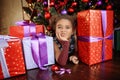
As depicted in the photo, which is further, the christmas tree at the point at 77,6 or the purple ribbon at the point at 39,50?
the christmas tree at the point at 77,6

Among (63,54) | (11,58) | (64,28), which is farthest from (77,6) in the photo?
(11,58)

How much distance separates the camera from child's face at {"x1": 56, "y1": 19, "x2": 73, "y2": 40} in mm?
698

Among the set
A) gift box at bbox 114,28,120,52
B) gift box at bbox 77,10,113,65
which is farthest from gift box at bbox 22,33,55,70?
gift box at bbox 114,28,120,52

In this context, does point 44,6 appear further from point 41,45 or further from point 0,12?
point 0,12

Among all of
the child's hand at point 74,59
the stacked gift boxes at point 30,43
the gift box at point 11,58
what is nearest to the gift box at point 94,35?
the child's hand at point 74,59

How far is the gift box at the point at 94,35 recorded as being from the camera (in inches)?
25.0

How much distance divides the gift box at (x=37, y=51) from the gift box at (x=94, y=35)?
0.13 m

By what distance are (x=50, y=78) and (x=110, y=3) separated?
509mm

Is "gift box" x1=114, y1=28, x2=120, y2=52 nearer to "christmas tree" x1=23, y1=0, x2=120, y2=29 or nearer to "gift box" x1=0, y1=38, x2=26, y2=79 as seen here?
"christmas tree" x1=23, y1=0, x2=120, y2=29

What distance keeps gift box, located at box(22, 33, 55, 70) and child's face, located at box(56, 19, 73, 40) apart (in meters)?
0.07

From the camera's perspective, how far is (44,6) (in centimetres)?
104

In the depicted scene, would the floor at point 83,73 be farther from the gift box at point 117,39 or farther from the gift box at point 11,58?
the gift box at point 117,39

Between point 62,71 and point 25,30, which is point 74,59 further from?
point 25,30

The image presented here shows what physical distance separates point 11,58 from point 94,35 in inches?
12.8
